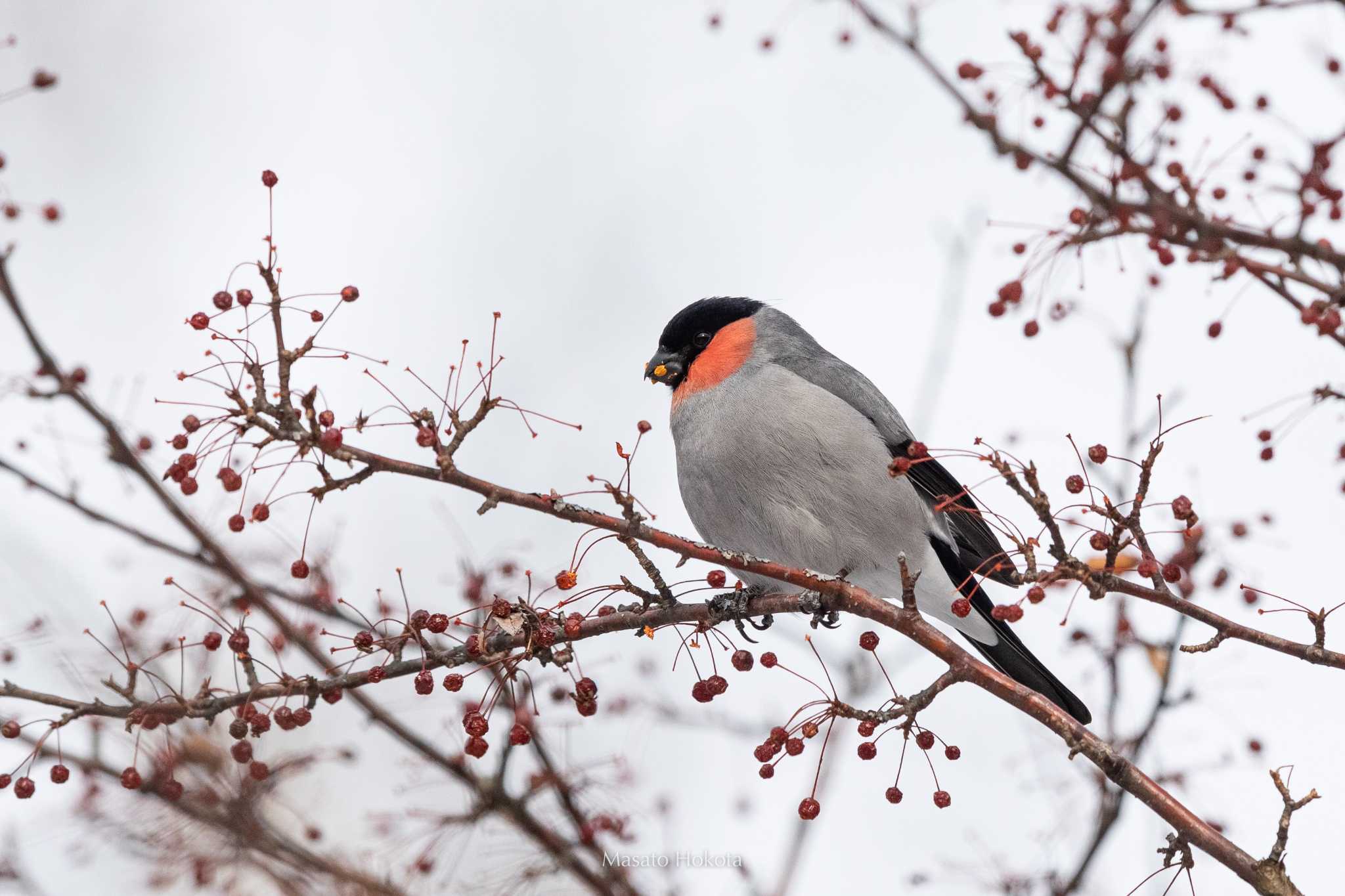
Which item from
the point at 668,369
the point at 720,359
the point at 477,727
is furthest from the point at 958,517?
the point at 477,727

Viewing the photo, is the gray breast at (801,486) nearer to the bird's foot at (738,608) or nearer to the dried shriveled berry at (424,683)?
the bird's foot at (738,608)

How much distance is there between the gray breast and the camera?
488cm

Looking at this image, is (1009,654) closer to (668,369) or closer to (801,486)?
(801,486)

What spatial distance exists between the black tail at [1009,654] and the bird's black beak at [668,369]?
1.43m

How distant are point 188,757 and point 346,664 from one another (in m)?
1.88

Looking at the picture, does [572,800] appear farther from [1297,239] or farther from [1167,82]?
[1167,82]

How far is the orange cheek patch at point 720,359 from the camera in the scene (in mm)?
5570

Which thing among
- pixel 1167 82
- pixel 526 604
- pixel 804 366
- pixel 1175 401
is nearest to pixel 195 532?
pixel 526 604

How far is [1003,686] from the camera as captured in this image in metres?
3.00

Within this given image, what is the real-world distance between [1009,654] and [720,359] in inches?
71.4

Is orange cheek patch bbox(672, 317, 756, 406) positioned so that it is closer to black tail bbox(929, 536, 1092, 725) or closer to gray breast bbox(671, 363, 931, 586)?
gray breast bbox(671, 363, 931, 586)

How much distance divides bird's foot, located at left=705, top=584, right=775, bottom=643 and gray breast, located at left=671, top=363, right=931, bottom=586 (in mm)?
315

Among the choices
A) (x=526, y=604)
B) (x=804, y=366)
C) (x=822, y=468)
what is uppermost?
(x=804, y=366)

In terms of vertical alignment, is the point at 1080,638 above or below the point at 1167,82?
below
